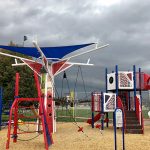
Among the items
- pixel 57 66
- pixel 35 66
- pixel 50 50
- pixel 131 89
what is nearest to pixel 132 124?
pixel 131 89

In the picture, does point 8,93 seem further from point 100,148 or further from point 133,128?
point 100,148

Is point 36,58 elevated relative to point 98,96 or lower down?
elevated

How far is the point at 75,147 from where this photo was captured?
12125mm

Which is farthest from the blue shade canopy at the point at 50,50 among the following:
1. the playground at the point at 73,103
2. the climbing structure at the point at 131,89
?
the climbing structure at the point at 131,89

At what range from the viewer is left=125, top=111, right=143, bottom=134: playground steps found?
1767 centimetres

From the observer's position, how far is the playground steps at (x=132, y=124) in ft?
58.0

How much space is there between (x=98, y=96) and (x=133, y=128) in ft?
9.65

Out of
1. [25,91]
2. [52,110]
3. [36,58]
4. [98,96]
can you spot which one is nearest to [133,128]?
[98,96]

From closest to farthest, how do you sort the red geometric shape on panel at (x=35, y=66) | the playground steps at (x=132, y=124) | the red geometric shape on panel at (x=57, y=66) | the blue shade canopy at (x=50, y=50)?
the blue shade canopy at (x=50, y=50) → the playground steps at (x=132, y=124) → the red geometric shape on panel at (x=35, y=66) → the red geometric shape on panel at (x=57, y=66)

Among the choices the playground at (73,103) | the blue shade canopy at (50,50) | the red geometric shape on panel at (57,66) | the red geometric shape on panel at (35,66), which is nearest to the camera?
the playground at (73,103)

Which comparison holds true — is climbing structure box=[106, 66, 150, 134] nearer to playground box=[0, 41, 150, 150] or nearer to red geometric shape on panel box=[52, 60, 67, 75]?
playground box=[0, 41, 150, 150]

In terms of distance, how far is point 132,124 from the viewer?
18.4 meters

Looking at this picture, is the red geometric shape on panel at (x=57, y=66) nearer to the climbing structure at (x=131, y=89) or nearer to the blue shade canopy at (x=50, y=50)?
the blue shade canopy at (x=50, y=50)

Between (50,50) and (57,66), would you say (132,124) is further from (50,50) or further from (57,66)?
(50,50)
